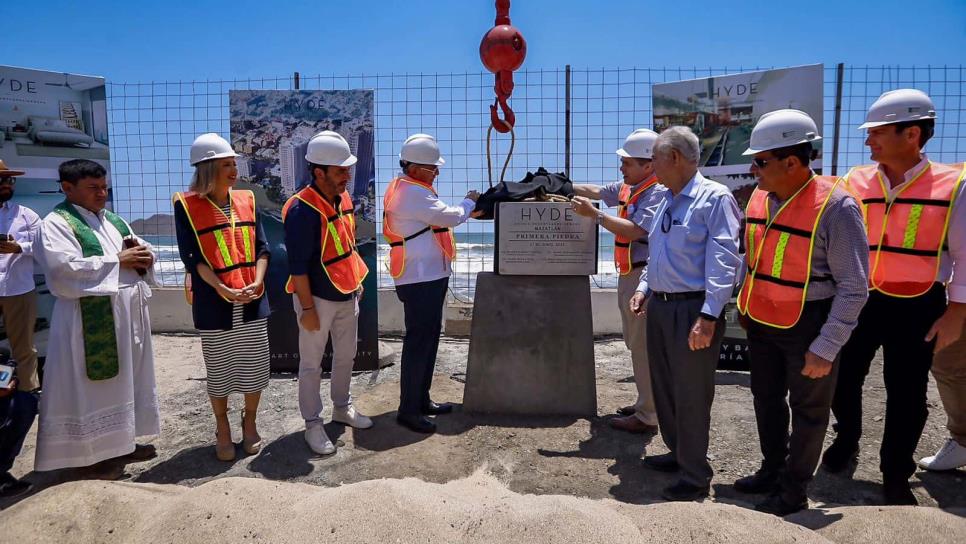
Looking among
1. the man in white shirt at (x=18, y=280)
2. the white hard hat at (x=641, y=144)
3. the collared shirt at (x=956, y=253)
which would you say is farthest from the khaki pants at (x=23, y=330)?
the collared shirt at (x=956, y=253)

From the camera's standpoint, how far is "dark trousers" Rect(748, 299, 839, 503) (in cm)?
271

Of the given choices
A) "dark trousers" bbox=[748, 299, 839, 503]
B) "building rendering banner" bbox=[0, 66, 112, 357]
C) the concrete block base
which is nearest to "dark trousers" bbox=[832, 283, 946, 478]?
"dark trousers" bbox=[748, 299, 839, 503]

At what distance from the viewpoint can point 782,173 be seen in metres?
2.64

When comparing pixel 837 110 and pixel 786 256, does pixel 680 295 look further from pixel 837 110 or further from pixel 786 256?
pixel 837 110

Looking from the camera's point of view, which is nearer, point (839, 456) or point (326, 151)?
point (839, 456)

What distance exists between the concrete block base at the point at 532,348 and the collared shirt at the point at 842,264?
2015 mm

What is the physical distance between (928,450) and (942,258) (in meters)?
1.60

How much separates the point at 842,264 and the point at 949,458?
185 centimetres

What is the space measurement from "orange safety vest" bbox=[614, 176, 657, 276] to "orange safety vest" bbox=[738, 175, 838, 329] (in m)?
1.22

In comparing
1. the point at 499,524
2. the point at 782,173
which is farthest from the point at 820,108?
the point at 499,524

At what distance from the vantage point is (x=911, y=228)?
117 inches

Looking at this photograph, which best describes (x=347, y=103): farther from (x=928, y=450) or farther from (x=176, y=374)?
(x=928, y=450)

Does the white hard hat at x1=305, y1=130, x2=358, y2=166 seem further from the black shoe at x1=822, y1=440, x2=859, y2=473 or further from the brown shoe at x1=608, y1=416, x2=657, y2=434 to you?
the black shoe at x1=822, y1=440, x2=859, y2=473

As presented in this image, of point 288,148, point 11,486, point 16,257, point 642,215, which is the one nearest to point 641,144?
point 642,215
